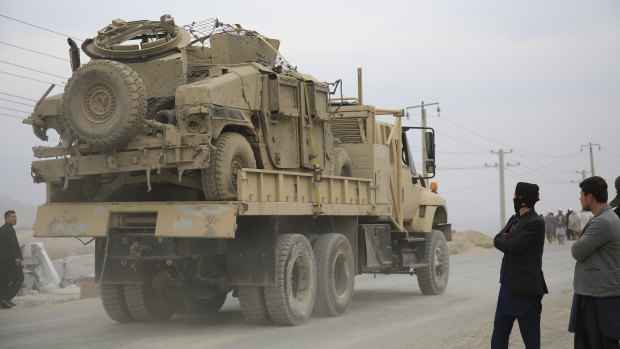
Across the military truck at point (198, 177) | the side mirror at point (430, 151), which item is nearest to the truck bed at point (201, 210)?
the military truck at point (198, 177)

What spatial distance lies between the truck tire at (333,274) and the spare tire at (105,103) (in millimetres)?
3499

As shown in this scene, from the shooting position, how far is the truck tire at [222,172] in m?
10.5

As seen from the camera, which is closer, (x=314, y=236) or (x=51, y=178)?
(x=51, y=178)

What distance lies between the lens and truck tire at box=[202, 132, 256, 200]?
415 inches

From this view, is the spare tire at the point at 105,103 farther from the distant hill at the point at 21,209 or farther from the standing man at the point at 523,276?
the distant hill at the point at 21,209

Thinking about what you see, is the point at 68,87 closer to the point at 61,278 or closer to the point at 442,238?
the point at 442,238

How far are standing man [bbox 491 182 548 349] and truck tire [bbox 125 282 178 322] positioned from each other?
604 centimetres

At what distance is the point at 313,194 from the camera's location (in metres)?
12.3

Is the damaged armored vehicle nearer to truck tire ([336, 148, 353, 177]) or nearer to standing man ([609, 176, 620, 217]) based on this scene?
truck tire ([336, 148, 353, 177])

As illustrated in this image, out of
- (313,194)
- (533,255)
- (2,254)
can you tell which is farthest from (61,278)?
(533,255)

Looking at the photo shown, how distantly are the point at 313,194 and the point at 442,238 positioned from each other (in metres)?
5.37

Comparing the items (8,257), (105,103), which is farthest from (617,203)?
(8,257)

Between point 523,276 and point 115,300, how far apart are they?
21.6 feet

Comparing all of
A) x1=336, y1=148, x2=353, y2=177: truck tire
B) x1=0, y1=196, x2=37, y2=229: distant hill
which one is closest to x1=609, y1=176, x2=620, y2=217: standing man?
x1=336, y1=148, x2=353, y2=177: truck tire
